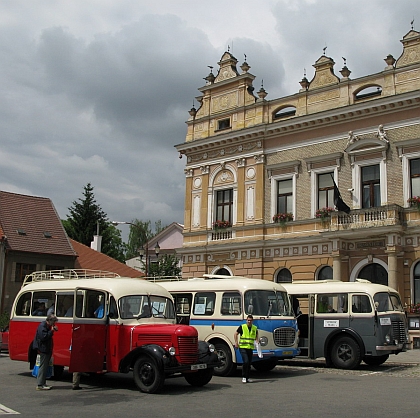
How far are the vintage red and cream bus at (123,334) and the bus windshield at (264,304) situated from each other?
2476 millimetres

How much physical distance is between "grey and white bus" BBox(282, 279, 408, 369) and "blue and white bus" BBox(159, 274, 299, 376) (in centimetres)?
206

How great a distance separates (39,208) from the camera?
151ft

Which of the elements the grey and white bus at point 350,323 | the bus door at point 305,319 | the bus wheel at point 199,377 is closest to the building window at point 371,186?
the grey and white bus at point 350,323

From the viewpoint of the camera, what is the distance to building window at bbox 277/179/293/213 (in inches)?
1217

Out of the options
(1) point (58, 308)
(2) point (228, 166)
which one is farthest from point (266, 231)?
(1) point (58, 308)

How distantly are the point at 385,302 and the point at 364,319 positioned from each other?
0.97m

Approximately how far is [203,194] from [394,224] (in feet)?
39.7

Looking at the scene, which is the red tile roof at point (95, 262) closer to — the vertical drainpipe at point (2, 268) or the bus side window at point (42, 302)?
the vertical drainpipe at point (2, 268)

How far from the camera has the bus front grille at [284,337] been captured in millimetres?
15680

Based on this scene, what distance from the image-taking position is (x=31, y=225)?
142 ft

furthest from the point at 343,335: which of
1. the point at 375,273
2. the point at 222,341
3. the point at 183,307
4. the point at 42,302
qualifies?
the point at 375,273

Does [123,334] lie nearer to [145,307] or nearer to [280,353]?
[145,307]

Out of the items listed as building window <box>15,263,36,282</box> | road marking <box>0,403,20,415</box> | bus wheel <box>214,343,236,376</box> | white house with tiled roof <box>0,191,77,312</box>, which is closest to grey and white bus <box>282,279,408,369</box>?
bus wheel <box>214,343,236,376</box>

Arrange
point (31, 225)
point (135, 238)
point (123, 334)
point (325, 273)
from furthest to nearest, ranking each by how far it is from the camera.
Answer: point (135, 238) < point (31, 225) < point (325, 273) < point (123, 334)
